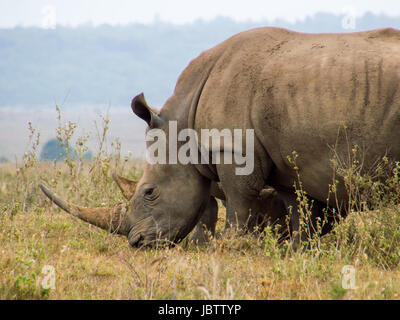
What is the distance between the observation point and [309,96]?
4789 millimetres

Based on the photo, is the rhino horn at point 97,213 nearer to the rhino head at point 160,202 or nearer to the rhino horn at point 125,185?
the rhino head at point 160,202

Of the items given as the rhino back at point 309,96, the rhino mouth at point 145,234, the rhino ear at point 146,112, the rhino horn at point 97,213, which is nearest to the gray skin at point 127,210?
the rhino horn at point 97,213

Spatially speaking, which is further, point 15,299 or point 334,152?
point 334,152

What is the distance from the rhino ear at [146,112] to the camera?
224 inches

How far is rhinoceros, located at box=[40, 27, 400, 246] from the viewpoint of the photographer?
15.1 feet

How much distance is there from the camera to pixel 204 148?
18.0 feet

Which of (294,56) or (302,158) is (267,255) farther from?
(294,56)

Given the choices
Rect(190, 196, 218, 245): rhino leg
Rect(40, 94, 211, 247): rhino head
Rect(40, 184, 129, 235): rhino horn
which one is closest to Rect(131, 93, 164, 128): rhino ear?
Rect(40, 94, 211, 247): rhino head

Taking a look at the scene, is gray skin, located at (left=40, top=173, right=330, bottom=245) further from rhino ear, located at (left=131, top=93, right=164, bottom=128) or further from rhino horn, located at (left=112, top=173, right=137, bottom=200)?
rhino ear, located at (left=131, top=93, right=164, bottom=128)

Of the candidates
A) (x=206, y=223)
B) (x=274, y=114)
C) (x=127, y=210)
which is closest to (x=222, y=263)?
(x=274, y=114)

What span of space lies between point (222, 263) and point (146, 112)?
7.29 ft

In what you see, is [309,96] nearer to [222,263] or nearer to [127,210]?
[222,263]
